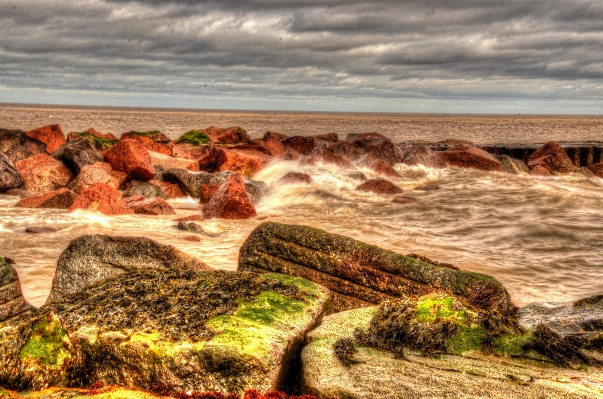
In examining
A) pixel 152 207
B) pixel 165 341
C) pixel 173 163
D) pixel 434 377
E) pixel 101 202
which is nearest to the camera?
pixel 434 377

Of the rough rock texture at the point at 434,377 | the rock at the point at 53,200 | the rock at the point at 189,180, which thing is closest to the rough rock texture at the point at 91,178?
the rock at the point at 53,200

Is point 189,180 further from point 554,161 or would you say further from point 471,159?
point 554,161

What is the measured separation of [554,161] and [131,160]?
15.4 meters

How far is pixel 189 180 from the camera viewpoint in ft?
52.6

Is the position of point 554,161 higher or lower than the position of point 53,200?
higher

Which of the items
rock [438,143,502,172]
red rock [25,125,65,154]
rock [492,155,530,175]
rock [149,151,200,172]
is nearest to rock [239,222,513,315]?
rock [149,151,200,172]

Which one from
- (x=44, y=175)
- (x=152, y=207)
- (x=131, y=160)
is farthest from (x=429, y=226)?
(x=44, y=175)

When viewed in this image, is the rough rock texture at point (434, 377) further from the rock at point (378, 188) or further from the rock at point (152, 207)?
the rock at point (378, 188)

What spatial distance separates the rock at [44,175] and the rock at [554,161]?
54.0 feet

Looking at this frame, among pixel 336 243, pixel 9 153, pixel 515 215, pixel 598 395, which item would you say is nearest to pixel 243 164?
pixel 9 153

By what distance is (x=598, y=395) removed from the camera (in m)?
3.25

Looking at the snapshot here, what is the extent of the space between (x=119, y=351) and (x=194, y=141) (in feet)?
85.9

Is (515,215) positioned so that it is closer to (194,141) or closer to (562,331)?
(562,331)

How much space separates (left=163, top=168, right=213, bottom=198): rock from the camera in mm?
15914
